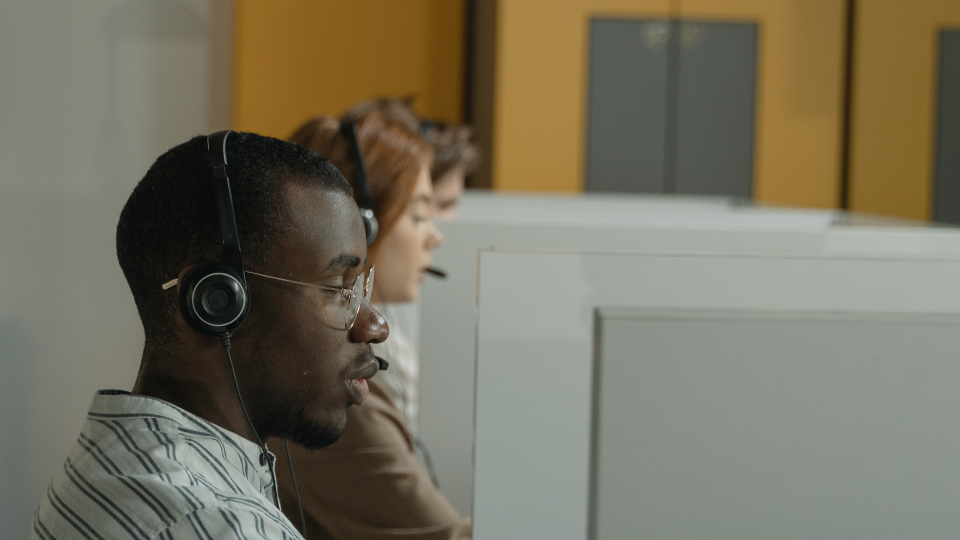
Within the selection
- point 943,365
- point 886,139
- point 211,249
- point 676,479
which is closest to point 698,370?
point 676,479

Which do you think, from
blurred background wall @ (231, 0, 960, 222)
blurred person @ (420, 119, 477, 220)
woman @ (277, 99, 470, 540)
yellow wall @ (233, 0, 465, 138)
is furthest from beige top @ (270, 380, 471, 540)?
yellow wall @ (233, 0, 465, 138)

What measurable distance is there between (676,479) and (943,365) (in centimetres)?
23

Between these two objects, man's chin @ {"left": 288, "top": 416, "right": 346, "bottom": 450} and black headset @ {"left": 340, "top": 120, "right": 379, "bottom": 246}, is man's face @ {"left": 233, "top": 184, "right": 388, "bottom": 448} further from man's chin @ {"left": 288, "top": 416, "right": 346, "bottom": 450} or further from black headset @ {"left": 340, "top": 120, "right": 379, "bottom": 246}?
black headset @ {"left": 340, "top": 120, "right": 379, "bottom": 246}

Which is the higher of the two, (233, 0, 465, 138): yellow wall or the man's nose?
(233, 0, 465, 138): yellow wall

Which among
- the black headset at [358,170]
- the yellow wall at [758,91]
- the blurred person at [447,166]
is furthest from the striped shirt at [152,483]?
the yellow wall at [758,91]

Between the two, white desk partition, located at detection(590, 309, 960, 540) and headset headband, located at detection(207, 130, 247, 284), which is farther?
white desk partition, located at detection(590, 309, 960, 540)

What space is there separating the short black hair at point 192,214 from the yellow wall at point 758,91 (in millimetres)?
2869

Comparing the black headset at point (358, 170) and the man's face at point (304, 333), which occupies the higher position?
the black headset at point (358, 170)

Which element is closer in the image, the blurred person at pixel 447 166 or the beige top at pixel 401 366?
the beige top at pixel 401 366

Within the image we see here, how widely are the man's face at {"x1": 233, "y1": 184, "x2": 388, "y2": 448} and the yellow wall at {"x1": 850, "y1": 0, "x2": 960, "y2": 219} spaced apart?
3382 mm

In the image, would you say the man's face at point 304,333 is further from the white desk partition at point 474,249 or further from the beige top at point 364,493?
the white desk partition at point 474,249

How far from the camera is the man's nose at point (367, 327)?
670 millimetres

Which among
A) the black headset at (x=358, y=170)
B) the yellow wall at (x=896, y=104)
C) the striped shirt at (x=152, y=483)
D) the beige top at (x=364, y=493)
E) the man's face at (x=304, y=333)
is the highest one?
the yellow wall at (x=896, y=104)

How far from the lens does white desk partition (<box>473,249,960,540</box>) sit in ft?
2.35
